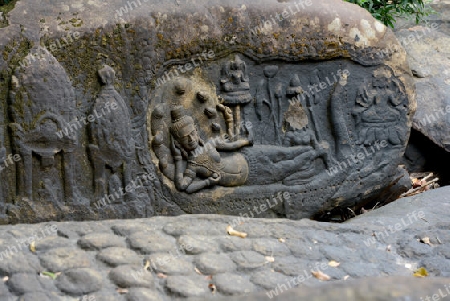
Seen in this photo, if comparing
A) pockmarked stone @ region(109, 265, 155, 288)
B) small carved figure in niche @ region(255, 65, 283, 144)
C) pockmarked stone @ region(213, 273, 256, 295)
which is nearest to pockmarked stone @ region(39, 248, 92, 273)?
pockmarked stone @ region(109, 265, 155, 288)

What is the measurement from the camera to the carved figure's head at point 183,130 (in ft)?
14.9

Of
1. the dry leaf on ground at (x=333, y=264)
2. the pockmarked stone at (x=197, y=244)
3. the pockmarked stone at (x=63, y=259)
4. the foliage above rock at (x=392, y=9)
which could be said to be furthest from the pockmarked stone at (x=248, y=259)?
the foliage above rock at (x=392, y=9)

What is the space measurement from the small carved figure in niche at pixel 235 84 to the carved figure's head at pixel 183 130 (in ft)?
1.02

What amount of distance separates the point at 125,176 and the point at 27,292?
1.34 meters

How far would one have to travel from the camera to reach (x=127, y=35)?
4375mm

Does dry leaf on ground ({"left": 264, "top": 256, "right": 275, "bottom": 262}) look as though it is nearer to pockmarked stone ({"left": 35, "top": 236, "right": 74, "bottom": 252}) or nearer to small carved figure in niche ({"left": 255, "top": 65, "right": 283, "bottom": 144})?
pockmarked stone ({"left": 35, "top": 236, "right": 74, "bottom": 252})

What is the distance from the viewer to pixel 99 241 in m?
3.78

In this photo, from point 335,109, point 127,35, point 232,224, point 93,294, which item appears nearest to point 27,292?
point 93,294

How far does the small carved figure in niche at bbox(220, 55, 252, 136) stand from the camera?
15.4ft

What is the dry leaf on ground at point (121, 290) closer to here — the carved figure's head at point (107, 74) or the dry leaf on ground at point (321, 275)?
the dry leaf on ground at point (321, 275)

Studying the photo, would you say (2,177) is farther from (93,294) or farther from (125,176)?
(93,294)

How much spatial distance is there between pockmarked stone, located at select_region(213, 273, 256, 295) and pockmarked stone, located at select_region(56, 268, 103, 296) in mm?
587

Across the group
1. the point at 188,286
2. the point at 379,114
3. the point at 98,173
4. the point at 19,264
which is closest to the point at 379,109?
the point at 379,114

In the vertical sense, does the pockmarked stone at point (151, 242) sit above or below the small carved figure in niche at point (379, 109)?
below
